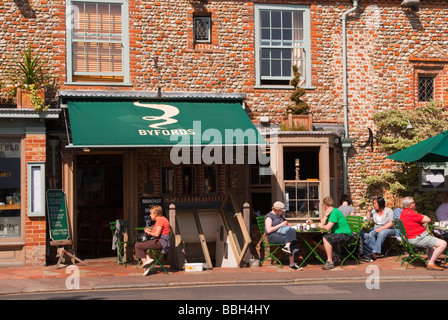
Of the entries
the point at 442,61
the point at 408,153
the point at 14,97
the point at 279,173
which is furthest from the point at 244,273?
the point at 442,61

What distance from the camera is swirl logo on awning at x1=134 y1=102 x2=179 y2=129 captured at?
13740 millimetres

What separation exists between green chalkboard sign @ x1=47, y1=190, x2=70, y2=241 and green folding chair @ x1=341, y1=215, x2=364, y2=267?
6.01 meters

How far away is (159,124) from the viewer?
13.7m

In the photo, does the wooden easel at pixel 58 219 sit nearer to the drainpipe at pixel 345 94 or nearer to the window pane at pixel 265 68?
the window pane at pixel 265 68

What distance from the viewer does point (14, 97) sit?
46.1 feet

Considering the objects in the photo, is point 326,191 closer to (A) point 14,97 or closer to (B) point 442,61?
(B) point 442,61

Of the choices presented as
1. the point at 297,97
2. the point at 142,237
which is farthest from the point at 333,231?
the point at 142,237

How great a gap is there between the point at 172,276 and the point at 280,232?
251 cm

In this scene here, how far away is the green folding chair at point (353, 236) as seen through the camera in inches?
528

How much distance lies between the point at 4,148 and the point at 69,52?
2734 millimetres

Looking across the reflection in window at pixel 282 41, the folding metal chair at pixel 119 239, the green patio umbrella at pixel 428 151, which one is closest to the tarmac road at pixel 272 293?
the folding metal chair at pixel 119 239

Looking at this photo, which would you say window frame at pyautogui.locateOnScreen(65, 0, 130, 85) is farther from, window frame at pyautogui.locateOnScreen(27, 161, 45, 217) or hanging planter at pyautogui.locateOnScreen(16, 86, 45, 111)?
window frame at pyautogui.locateOnScreen(27, 161, 45, 217)

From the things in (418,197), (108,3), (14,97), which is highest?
(108,3)
